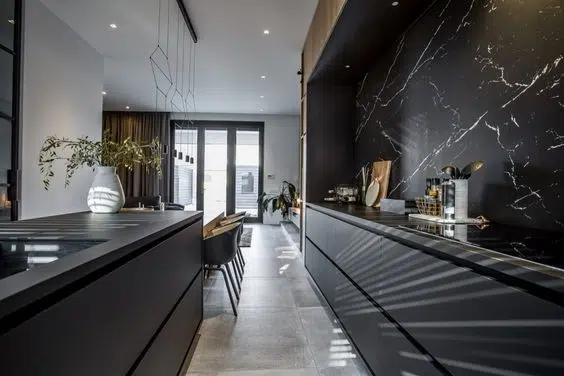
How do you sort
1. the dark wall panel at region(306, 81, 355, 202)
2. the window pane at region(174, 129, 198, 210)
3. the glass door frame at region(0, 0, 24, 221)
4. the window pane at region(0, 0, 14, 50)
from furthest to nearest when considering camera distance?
the window pane at region(174, 129, 198, 210), the dark wall panel at region(306, 81, 355, 202), the glass door frame at region(0, 0, 24, 221), the window pane at region(0, 0, 14, 50)

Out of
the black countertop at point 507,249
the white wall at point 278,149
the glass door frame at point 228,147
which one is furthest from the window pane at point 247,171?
the black countertop at point 507,249

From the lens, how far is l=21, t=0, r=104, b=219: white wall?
416cm

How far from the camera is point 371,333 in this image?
1.85 m

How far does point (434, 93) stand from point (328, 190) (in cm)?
216

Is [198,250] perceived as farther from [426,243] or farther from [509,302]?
[509,302]

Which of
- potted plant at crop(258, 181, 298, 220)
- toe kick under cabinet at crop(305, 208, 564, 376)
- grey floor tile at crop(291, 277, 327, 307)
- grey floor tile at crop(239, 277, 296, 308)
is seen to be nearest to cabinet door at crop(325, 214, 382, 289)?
toe kick under cabinet at crop(305, 208, 564, 376)

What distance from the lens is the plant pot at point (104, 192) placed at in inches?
83.7

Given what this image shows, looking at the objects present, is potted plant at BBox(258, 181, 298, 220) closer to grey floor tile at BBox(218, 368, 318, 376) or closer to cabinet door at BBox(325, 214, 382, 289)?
cabinet door at BBox(325, 214, 382, 289)

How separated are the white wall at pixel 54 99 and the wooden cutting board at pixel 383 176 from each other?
13.2 feet

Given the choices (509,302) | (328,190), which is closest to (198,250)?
(509,302)

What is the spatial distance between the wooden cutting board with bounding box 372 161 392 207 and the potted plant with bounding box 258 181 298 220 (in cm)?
588

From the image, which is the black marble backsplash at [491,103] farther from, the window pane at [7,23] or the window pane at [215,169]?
the window pane at [215,169]

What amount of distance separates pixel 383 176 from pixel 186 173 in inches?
307

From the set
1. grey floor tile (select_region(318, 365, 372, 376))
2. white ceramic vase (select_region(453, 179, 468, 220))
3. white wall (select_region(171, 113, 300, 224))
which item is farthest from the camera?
white wall (select_region(171, 113, 300, 224))
